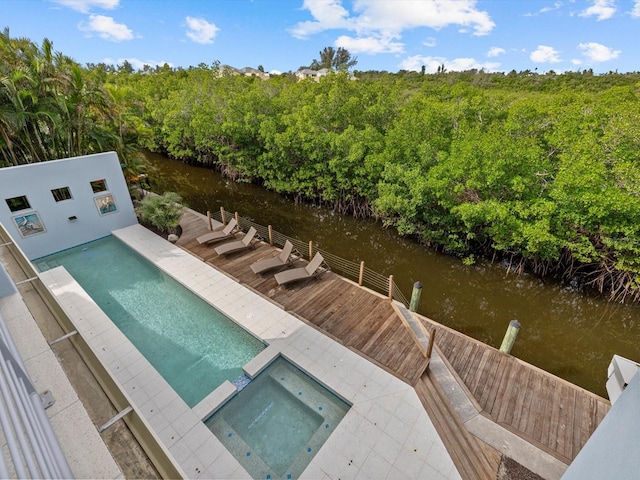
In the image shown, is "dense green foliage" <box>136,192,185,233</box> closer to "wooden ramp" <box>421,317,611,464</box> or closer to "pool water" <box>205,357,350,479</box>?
"pool water" <box>205,357,350,479</box>

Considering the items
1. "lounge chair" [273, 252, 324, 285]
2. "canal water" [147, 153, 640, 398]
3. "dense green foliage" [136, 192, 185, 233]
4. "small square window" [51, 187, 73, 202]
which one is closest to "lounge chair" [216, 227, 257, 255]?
"lounge chair" [273, 252, 324, 285]

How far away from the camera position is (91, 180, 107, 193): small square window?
13523 millimetres

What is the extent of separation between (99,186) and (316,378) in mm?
13573

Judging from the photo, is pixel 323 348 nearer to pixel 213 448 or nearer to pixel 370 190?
pixel 213 448

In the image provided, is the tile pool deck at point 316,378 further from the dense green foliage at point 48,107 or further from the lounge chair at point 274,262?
the dense green foliage at point 48,107

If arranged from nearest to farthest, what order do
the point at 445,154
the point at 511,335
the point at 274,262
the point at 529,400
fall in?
the point at 529,400
the point at 511,335
the point at 274,262
the point at 445,154

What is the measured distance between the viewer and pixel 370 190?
55.5 ft

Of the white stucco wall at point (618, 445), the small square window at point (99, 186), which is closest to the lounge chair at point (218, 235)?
the small square window at point (99, 186)

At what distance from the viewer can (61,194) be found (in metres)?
12.6

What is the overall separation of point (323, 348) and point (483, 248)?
34.7 ft

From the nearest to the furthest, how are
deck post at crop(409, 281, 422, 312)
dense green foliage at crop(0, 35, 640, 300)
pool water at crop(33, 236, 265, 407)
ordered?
pool water at crop(33, 236, 265, 407) → deck post at crop(409, 281, 422, 312) → dense green foliage at crop(0, 35, 640, 300)

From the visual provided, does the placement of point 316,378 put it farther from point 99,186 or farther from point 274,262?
point 99,186

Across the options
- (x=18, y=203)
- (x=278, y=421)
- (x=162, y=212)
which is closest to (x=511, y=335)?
(x=278, y=421)

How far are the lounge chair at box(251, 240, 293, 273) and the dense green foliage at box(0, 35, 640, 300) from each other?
5793mm
